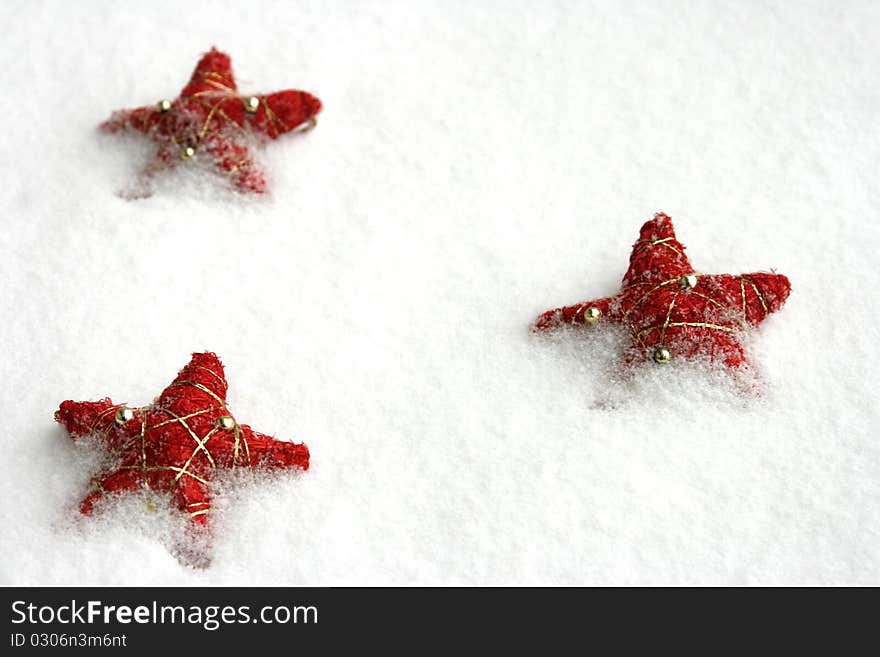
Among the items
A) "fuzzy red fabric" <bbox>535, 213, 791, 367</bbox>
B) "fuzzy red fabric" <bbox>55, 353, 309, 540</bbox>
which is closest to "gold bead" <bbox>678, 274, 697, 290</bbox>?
"fuzzy red fabric" <bbox>535, 213, 791, 367</bbox>

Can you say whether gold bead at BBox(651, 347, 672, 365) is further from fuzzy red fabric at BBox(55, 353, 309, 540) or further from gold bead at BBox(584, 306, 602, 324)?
fuzzy red fabric at BBox(55, 353, 309, 540)

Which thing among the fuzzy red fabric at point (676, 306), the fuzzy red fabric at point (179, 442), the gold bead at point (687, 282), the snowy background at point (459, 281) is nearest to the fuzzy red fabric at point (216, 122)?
the snowy background at point (459, 281)

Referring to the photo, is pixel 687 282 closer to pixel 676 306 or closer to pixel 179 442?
pixel 676 306

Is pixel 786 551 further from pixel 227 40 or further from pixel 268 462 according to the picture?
pixel 227 40

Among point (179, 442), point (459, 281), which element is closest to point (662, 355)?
point (459, 281)

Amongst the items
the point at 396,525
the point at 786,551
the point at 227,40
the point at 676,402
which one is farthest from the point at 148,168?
the point at 786,551

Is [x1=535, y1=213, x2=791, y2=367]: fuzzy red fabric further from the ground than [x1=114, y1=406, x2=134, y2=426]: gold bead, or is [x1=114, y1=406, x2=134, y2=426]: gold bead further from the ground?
[x1=535, y1=213, x2=791, y2=367]: fuzzy red fabric

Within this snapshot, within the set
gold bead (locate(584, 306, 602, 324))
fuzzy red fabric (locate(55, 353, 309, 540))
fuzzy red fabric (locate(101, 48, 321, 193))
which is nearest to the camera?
fuzzy red fabric (locate(55, 353, 309, 540))

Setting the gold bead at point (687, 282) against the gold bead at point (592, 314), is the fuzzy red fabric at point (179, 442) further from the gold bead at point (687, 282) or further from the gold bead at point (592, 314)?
the gold bead at point (687, 282)
